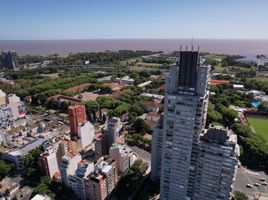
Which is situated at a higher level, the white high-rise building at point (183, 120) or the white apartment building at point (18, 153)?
the white high-rise building at point (183, 120)

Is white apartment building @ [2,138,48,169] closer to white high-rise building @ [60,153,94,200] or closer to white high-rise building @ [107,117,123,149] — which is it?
white high-rise building @ [60,153,94,200]

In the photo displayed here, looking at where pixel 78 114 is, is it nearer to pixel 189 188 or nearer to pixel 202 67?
pixel 189 188

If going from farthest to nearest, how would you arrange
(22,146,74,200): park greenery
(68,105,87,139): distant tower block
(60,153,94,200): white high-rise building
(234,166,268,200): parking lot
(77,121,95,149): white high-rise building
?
(68,105,87,139): distant tower block → (77,121,95,149): white high-rise building → (234,166,268,200): parking lot → (22,146,74,200): park greenery → (60,153,94,200): white high-rise building

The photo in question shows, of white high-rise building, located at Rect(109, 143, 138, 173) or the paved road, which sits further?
the paved road

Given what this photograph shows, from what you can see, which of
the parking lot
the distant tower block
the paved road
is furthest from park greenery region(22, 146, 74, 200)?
the parking lot

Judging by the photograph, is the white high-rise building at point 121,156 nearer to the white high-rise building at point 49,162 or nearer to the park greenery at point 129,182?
the park greenery at point 129,182

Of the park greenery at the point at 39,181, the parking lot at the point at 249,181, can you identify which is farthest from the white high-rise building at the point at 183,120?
the park greenery at the point at 39,181

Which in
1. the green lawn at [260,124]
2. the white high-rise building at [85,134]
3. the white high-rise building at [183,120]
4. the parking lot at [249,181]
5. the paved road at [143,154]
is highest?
the white high-rise building at [183,120]
